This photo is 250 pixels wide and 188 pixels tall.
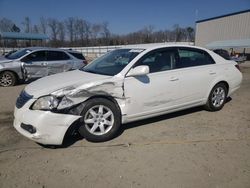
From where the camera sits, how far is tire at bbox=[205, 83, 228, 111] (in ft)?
18.8

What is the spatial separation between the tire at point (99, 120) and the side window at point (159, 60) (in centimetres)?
99

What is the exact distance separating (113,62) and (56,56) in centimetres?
657

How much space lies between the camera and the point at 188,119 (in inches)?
212

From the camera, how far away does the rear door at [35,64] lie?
10.1 meters

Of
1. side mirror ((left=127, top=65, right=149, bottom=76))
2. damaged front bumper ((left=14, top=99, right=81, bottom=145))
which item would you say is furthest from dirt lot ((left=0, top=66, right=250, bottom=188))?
side mirror ((left=127, top=65, right=149, bottom=76))

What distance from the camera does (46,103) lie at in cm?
380

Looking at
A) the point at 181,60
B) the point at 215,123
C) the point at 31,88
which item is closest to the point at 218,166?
the point at 215,123

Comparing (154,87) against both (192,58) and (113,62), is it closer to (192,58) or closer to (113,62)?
(113,62)

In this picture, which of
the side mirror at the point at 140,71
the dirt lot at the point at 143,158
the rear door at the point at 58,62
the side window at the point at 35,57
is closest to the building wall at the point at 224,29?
the rear door at the point at 58,62

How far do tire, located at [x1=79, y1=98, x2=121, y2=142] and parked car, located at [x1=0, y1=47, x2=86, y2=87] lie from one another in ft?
22.7

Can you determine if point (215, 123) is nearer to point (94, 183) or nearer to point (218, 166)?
point (218, 166)

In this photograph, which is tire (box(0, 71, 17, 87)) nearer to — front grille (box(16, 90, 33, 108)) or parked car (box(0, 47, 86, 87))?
parked car (box(0, 47, 86, 87))

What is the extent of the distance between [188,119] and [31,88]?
3.17 m

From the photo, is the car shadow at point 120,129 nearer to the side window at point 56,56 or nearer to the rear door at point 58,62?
the rear door at point 58,62
